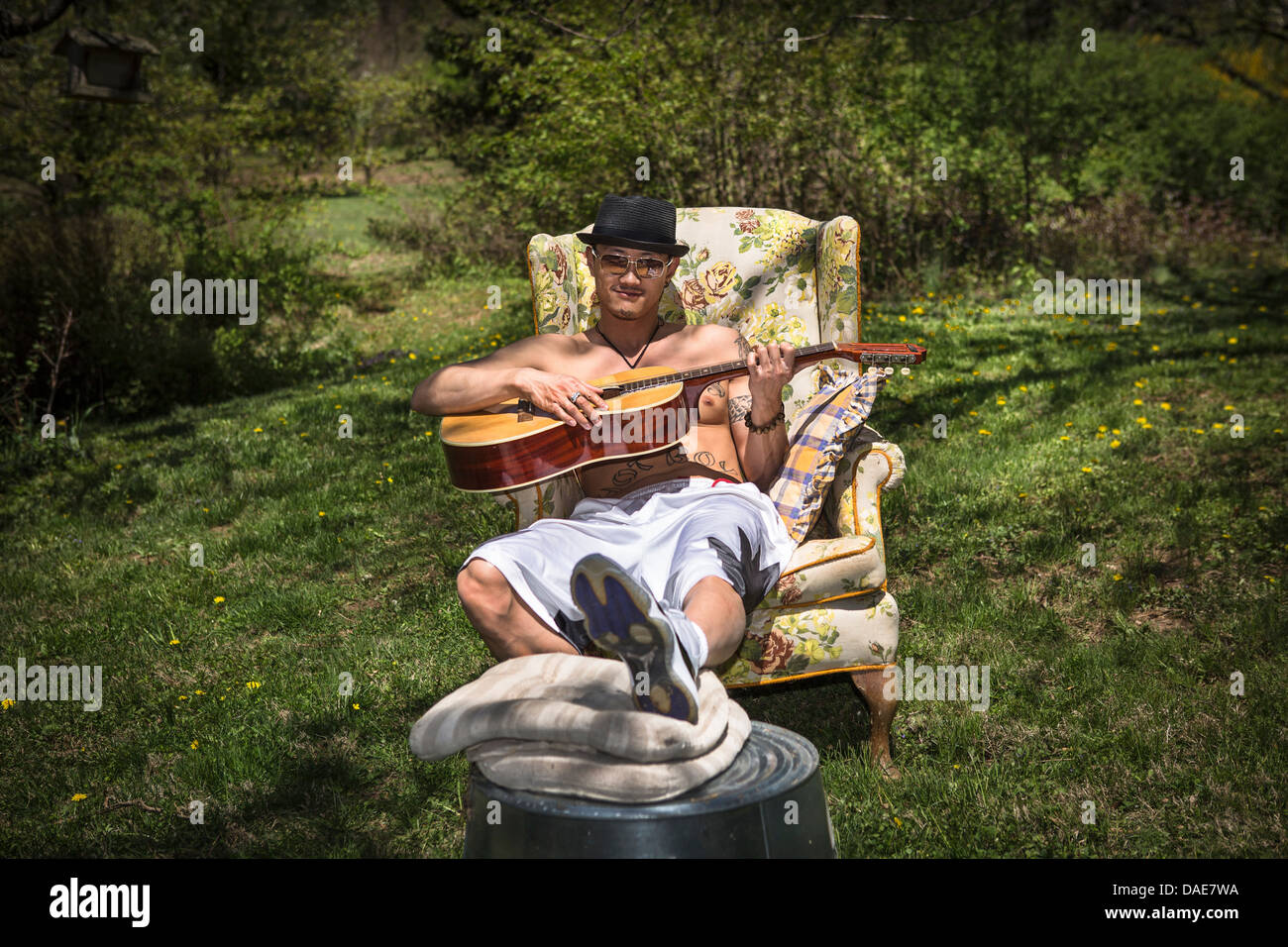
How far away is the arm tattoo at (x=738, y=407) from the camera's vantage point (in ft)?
12.1

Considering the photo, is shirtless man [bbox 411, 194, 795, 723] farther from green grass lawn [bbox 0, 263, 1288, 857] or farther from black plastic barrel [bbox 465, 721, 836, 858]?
green grass lawn [bbox 0, 263, 1288, 857]

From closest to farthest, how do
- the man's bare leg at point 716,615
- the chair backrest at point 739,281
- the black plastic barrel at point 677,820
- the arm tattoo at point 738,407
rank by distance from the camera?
1. the black plastic barrel at point 677,820
2. the man's bare leg at point 716,615
3. the arm tattoo at point 738,407
4. the chair backrest at point 739,281

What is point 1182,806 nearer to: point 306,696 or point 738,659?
point 738,659

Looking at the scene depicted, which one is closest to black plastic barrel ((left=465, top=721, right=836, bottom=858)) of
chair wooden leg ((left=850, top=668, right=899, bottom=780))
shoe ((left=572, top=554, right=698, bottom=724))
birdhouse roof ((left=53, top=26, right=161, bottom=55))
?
shoe ((left=572, top=554, right=698, bottom=724))

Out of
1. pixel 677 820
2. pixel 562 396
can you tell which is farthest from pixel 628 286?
pixel 677 820

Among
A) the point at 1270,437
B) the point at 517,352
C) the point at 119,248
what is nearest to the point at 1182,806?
the point at 517,352

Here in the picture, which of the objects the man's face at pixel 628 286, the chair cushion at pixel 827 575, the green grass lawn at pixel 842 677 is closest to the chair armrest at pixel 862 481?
the chair cushion at pixel 827 575

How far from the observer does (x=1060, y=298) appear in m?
9.41

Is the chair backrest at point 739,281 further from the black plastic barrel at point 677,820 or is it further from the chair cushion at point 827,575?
the black plastic barrel at point 677,820

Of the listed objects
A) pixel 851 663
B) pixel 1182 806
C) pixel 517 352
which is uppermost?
pixel 517 352

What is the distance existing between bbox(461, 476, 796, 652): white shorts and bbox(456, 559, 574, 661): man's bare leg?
30 millimetres

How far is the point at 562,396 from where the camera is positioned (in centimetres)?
325

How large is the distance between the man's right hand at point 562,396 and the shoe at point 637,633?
3.46 feet

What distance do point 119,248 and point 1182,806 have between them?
9371mm
